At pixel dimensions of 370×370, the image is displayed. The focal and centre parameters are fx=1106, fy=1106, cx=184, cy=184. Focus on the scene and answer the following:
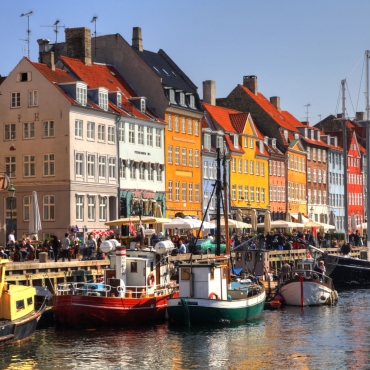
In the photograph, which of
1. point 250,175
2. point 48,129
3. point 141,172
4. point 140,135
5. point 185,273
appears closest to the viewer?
point 185,273

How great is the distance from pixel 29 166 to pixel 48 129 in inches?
103

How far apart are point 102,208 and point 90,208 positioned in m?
1.69

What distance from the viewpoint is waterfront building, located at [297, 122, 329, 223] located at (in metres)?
114

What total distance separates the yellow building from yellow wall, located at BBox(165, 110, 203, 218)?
18.2ft

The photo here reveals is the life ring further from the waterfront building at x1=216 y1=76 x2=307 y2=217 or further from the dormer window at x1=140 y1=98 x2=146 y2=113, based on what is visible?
the waterfront building at x1=216 y1=76 x2=307 y2=217

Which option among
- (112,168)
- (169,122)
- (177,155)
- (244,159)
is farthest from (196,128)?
(112,168)

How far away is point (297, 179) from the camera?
362 feet

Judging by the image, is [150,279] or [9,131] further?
[9,131]

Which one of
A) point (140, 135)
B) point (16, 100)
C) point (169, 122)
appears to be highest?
point (16, 100)

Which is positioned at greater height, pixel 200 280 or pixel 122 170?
pixel 122 170

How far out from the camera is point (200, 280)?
42469mm

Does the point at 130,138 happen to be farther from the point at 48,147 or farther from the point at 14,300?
the point at 14,300

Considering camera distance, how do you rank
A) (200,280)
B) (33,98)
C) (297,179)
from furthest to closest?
(297,179) → (33,98) → (200,280)

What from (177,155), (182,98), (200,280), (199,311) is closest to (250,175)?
(177,155)
